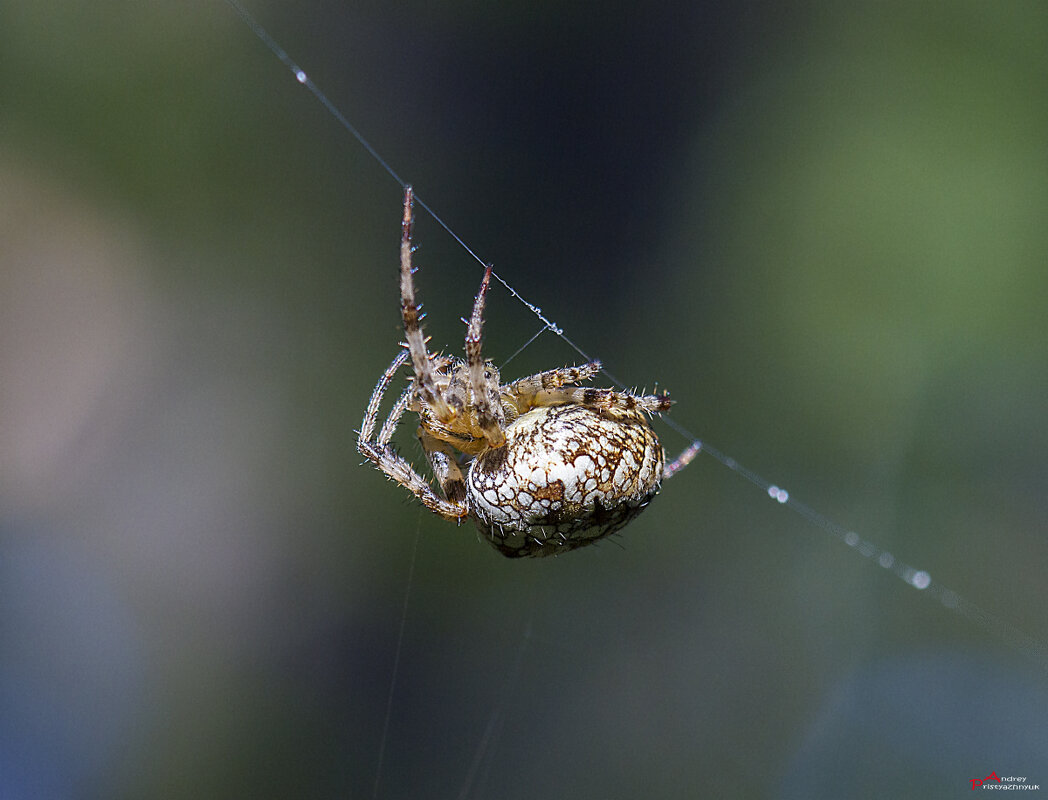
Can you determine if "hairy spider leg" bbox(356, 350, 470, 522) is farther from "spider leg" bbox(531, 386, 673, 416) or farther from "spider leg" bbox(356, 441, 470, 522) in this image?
"spider leg" bbox(531, 386, 673, 416)

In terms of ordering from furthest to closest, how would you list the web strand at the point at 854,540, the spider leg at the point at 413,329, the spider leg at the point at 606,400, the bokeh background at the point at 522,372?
the bokeh background at the point at 522,372 < the web strand at the point at 854,540 < the spider leg at the point at 606,400 < the spider leg at the point at 413,329

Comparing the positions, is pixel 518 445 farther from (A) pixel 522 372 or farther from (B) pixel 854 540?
(B) pixel 854 540

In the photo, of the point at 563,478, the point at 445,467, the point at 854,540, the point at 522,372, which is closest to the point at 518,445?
the point at 563,478

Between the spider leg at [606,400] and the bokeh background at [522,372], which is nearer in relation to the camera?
the spider leg at [606,400]

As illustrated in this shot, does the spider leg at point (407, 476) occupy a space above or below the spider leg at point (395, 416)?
below

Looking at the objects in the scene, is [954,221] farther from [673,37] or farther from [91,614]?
[91,614]

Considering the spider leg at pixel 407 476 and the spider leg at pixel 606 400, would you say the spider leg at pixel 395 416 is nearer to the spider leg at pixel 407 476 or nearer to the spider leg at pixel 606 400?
the spider leg at pixel 407 476

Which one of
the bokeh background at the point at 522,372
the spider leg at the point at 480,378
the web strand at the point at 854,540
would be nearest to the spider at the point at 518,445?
the spider leg at the point at 480,378

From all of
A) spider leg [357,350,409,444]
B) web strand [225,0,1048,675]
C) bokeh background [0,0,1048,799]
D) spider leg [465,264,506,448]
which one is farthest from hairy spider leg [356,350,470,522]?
bokeh background [0,0,1048,799]
